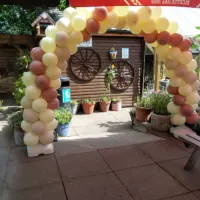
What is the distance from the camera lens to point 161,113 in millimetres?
4168

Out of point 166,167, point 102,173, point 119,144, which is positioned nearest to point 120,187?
point 102,173

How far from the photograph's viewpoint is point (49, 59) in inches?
112

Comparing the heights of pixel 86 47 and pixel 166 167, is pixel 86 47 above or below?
above

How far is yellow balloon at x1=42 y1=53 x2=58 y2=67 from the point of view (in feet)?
9.35

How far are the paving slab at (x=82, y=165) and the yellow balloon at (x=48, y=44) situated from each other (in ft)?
5.12

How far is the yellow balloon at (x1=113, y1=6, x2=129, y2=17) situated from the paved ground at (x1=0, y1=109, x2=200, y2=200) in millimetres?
2051

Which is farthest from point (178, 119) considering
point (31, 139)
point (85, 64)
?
point (85, 64)

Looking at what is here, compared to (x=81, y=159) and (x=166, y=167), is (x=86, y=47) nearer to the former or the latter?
(x=81, y=159)

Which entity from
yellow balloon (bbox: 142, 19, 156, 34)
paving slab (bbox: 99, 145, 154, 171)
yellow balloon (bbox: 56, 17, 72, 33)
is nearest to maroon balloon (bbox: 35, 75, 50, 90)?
yellow balloon (bbox: 56, 17, 72, 33)

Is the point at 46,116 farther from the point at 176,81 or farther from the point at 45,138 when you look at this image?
the point at 176,81

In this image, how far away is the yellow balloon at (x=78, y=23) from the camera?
284 centimetres

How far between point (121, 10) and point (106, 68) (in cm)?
377

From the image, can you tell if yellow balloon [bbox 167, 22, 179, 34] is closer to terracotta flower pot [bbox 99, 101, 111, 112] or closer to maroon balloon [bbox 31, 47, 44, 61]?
maroon balloon [bbox 31, 47, 44, 61]

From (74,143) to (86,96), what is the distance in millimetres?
3190
